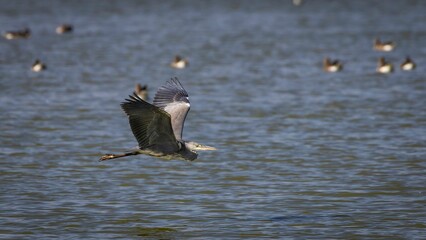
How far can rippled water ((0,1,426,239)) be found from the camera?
36.3ft

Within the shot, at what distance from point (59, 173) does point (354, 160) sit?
4.12m

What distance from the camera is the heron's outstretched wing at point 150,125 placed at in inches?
404

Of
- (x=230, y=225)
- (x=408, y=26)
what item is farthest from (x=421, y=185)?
(x=408, y=26)

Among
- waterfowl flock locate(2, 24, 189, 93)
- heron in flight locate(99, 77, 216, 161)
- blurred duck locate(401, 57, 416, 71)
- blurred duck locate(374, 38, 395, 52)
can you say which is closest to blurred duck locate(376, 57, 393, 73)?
blurred duck locate(401, 57, 416, 71)

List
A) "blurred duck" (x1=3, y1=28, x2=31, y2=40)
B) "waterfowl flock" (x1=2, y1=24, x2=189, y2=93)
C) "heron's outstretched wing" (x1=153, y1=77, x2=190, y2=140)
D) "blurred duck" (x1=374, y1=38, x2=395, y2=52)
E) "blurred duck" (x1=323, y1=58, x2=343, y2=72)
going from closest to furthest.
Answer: "heron's outstretched wing" (x1=153, y1=77, x2=190, y2=140) → "waterfowl flock" (x1=2, y1=24, x2=189, y2=93) → "blurred duck" (x1=323, y1=58, x2=343, y2=72) → "blurred duck" (x1=374, y1=38, x2=395, y2=52) → "blurred duck" (x1=3, y1=28, x2=31, y2=40)

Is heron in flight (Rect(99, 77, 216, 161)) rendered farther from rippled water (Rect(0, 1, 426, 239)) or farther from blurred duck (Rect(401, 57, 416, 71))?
blurred duck (Rect(401, 57, 416, 71))

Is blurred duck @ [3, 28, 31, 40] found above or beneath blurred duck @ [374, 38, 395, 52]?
above

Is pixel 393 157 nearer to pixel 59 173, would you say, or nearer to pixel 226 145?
pixel 226 145

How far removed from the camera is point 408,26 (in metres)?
39.3

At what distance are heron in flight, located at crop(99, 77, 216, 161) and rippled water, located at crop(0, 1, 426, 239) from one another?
77 centimetres

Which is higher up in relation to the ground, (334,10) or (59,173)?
(334,10)

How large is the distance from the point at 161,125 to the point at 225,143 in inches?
212

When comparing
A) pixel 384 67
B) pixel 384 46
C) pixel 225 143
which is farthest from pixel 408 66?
pixel 225 143

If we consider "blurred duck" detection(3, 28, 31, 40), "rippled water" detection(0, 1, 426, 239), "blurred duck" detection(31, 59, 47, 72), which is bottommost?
"rippled water" detection(0, 1, 426, 239)
